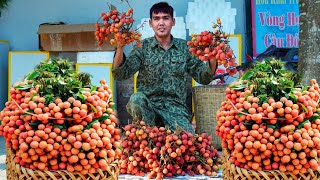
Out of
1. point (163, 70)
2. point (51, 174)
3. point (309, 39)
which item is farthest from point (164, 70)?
point (51, 174)

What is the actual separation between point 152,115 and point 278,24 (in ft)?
9.86

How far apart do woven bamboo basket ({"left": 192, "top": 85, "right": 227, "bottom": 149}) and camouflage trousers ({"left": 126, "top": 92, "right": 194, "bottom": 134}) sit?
43.4 inches

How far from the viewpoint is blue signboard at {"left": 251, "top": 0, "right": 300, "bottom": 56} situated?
6555mm

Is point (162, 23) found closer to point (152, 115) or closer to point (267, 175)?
point (152, 115)

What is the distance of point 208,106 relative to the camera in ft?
17.8

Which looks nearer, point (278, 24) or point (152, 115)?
point (152, 115)

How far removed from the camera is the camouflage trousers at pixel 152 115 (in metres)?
4.12

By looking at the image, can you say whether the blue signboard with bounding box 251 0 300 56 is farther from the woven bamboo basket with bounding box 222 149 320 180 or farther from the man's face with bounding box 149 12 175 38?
the woven bamboo basket with bounding box 222 149 320 180

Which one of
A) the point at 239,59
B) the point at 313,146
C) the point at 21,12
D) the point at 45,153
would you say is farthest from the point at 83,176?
the point at 21,12

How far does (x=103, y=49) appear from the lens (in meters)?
6.87

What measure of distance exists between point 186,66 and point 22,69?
3438 millimetres

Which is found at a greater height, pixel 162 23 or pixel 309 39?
pixel 162 23

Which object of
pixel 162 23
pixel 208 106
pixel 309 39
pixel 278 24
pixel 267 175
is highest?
pixel 278 24

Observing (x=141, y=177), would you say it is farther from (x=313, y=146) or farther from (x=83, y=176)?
Result: (x=313, y=146)
